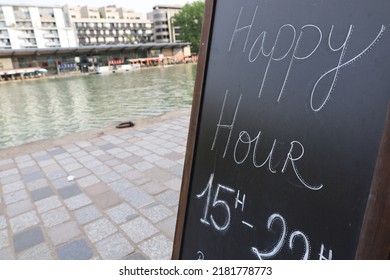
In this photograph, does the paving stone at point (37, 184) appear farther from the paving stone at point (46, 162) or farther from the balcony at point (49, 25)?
the balcony at point (49, 25)

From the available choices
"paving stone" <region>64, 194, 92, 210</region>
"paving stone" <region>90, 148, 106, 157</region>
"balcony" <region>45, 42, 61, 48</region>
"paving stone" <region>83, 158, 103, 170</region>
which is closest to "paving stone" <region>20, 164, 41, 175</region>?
"paving stone" <region>83, 158, 103, 170</region>

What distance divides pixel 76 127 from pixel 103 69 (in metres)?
41.0

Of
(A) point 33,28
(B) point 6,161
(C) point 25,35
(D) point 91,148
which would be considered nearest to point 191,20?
(A) point 33,28

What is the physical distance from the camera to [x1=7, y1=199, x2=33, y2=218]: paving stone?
3247 millimetres

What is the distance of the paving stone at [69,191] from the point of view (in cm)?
358

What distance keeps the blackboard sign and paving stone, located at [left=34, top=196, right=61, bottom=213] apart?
2.40 m

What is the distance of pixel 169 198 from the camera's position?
129 inches

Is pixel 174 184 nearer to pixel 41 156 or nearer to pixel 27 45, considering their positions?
pixel 41 156

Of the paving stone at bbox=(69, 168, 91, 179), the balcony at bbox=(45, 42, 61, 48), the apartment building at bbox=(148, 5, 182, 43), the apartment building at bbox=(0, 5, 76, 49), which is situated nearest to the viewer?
the paving stone at bbox=(69, 168, 91, 179)

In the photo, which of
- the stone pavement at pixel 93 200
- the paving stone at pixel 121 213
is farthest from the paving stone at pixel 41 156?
the paving stone at pixel 121 213

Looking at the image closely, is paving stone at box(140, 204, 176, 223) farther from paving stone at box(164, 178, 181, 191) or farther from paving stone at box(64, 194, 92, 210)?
paving stone at box(64, 194, 92, 210)

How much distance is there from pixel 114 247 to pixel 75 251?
333 mm

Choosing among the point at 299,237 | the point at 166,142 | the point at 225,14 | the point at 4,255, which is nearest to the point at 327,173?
the point at 299,237

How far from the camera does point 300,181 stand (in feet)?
3.20
